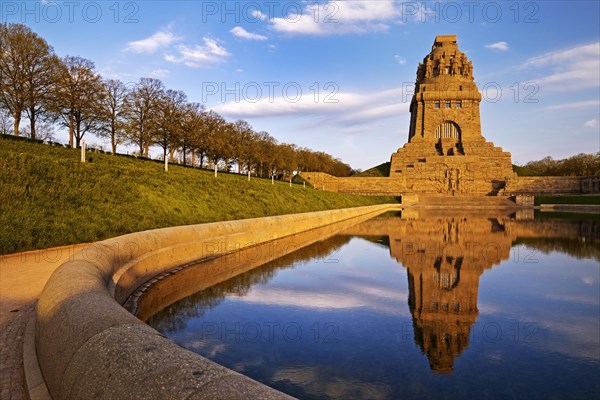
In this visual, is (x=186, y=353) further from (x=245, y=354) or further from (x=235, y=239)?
(x=235, y=239)

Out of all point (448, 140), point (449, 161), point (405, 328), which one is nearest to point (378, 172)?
point (448, 140)

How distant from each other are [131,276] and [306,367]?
4429mm

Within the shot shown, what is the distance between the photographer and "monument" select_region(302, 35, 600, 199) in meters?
66.4

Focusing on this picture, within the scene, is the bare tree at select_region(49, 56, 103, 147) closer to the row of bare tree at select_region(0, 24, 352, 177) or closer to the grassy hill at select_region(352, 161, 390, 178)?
the row of bare tree at select_region(0, 24, 352, 177)

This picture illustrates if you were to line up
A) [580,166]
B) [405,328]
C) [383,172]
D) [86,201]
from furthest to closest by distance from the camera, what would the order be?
[383,172], [580,166], [86,201], [405,328]

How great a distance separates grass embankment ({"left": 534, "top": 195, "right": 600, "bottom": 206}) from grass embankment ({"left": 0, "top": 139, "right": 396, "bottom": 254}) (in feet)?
159

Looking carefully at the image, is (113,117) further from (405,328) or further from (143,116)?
(405,328)

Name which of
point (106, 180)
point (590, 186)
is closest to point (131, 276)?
point (106, 180)

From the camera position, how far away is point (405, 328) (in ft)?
18.8

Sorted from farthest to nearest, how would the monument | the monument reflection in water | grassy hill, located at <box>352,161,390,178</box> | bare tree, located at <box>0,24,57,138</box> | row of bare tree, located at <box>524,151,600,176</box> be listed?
1. grassy hill, located at <box>352,161,390,178</box>
2. row of bare tree, located at <box>524,151,600,176</box>
3. the monument
4. bare tree, located at <box>0,24,57,138</box>
5. the monument reflection in water

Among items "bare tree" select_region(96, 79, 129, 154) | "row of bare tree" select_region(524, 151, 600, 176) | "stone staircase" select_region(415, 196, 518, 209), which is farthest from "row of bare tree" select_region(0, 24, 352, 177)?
"row of bare tree" select_region(524, 151, 600, 176)

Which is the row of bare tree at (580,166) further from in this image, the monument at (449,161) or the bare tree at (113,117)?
the bare tree at (113,117)

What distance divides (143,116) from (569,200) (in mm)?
57190

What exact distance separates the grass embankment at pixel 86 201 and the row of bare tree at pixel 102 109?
55.8 ft
